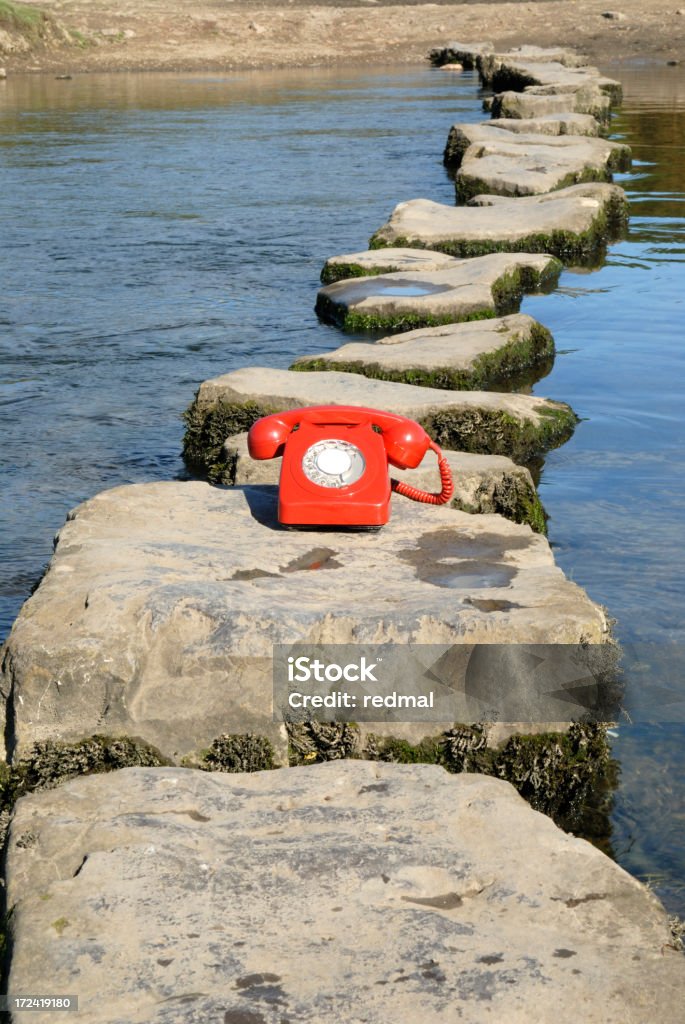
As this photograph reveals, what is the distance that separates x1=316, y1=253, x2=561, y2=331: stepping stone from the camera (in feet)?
27.6

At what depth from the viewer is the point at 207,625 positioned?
3.61 metres

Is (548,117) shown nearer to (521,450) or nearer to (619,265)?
(619,265)

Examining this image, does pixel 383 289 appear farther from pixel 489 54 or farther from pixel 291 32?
pixel 291 32

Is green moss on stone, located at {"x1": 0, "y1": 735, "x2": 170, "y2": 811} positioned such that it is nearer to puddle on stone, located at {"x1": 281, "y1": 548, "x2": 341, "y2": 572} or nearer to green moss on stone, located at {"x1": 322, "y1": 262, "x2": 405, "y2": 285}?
puddle on stone, located at {"x1": 281, "y1": 548, "x2": 341, "y2": 572}

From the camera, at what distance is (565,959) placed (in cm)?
266

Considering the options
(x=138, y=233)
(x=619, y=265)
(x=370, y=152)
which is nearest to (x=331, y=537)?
(x=619, y=265)

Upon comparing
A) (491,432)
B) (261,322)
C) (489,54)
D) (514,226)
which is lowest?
(261,322)

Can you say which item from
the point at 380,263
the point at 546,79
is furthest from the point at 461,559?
the point at 546,79

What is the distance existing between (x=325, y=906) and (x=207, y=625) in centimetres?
97

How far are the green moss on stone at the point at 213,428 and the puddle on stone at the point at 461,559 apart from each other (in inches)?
73.1

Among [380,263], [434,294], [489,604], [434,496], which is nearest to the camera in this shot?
[489,604]

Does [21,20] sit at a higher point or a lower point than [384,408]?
higher

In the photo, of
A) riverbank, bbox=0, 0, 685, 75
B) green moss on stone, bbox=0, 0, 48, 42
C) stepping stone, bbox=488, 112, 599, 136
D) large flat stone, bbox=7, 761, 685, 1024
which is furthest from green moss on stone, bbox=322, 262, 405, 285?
green moss on stone, bbox=0, 0, 48, 42

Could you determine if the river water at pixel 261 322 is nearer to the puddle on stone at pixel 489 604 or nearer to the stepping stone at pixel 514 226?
the stepping stone at pixel 514 226
